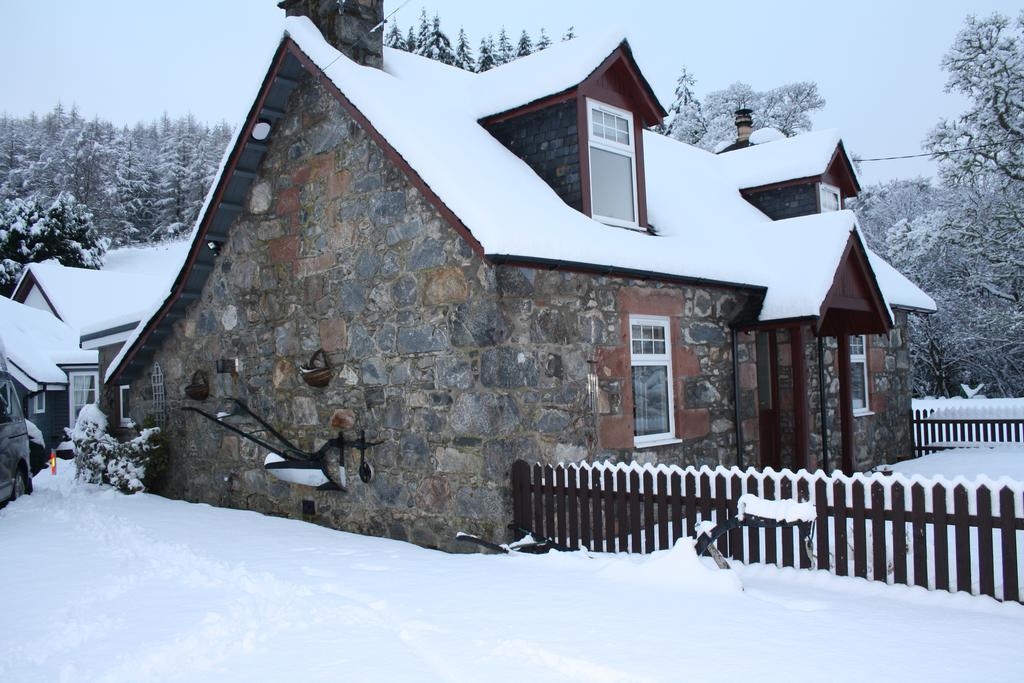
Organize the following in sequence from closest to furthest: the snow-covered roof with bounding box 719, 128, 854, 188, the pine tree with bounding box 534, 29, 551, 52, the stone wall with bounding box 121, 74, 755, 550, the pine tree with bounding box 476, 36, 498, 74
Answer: the stone wall with bounding box 121, 74, 755, 550 < the snow-covered roof with bounding box 719, 128, 854, 188 < the pine tree with bounding box 476, 36, 498, 74 < the pine tree with bounding box 534, 29, 551, 52

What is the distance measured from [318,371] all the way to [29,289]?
2972 centimetres

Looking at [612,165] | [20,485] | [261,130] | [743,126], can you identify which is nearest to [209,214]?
[261,130]

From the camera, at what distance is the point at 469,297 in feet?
26.4

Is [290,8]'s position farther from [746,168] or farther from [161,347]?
[746,168]

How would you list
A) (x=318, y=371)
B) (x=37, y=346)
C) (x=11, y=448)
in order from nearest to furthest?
(x=318, y=371) < (x=11, y=448) < (x=37, y=346)

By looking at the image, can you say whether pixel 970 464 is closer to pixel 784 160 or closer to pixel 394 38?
pixel 784 160

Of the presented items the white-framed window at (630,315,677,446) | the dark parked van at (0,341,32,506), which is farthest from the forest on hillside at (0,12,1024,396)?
the dark parked van at (0,341,32,506)

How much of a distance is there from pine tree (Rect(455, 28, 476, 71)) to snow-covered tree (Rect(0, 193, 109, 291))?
21782 mm

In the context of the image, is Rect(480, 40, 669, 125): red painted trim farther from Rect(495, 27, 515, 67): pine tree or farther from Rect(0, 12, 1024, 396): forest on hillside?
Rect(495, 27, 515, 67): pine tree

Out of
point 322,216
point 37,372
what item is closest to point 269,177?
point 322,216

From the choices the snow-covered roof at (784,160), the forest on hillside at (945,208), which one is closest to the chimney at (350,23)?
the snow-covered roof at (784,160)

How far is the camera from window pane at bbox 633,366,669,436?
9578 millimetres

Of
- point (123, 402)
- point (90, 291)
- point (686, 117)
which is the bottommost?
point (123, 402)

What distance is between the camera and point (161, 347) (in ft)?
41.1
